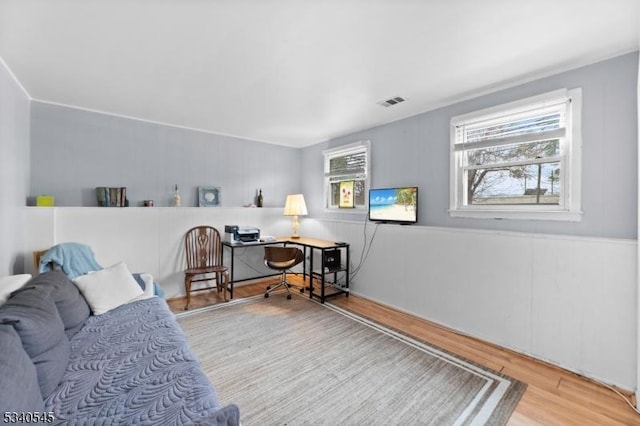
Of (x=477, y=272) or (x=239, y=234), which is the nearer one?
(x=477, y=272)

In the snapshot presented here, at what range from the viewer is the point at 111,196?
3.47m

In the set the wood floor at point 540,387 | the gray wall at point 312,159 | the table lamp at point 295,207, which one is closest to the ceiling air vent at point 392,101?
the gray wall at point 312,159

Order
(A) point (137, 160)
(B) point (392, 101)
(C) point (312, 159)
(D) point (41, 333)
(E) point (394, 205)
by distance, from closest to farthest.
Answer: (D) point (41, 333), (B) point (392, 101), (E) point (394, 205), (A) point (137, 160), (C) point (312, 159)

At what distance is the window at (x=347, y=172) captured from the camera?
4137 millimetres

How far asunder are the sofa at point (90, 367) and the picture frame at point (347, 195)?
9.55ft

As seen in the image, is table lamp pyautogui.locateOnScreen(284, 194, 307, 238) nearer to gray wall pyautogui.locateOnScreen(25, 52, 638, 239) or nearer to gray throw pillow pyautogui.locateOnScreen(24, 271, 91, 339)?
gray wall pyautogui.locateOnScreen(25, 52, 638, 239)

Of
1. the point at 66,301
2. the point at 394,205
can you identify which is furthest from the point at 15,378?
the point at 394,205

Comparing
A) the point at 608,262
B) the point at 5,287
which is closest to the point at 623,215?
the point at 608,262

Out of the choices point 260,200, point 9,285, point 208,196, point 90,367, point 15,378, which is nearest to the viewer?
point 15,378

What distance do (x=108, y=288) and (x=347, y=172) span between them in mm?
3232

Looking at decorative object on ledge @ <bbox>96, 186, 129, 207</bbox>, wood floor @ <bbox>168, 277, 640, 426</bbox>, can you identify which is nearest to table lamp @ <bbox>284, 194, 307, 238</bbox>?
wood floor @ <bbox>168, 277, 640, 426</bbox>

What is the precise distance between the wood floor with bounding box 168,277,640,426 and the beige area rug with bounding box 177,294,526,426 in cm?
11

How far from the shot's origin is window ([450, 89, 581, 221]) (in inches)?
90.4

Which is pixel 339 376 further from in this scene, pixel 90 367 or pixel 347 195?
pixel 347 195
